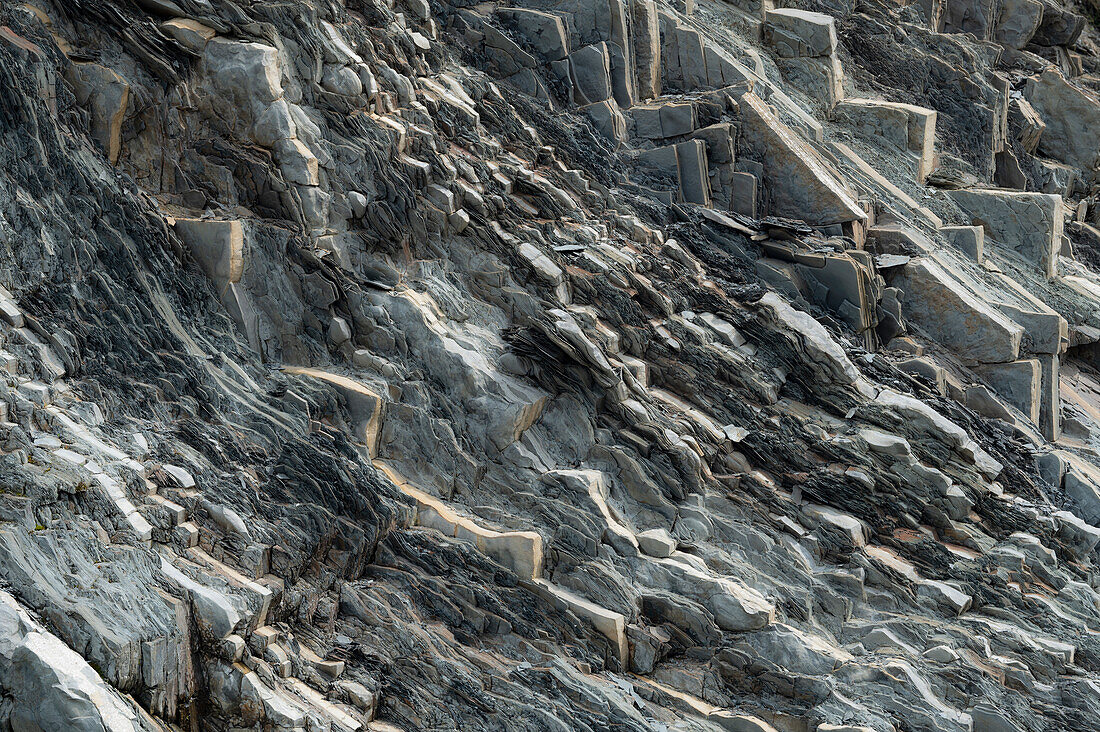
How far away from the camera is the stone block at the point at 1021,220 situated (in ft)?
74.4

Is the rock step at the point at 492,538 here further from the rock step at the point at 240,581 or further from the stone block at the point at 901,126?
the stone block at the point at 901,126

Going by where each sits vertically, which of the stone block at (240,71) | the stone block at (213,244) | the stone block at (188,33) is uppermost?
the stone block at (188,33)

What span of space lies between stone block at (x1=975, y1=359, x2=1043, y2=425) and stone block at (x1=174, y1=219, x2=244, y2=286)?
15830mm

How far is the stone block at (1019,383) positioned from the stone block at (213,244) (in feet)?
51.9

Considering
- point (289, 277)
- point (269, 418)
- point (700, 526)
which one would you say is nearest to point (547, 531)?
point (700, 526)

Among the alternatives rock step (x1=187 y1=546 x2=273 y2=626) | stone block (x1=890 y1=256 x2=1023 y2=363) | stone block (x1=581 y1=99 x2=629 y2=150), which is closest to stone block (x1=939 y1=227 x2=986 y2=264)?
stone block (x1=890 y1=256 x2=1023 y2=363)

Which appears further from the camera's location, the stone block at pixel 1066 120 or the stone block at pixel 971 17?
the stone block at pixel 971 17

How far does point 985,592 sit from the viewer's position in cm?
1495

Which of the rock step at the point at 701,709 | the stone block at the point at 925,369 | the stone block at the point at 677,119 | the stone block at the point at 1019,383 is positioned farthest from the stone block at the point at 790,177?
the rock step at the point at 701,709

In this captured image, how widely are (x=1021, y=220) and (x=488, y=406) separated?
1615 cm

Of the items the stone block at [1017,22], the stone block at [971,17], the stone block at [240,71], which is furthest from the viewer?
the stone block at [1017,22]

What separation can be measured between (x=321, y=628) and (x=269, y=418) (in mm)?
3342

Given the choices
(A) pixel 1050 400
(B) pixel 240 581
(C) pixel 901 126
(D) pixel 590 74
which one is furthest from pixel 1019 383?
(B) pixel 240 581

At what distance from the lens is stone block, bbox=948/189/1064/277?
893 inches
